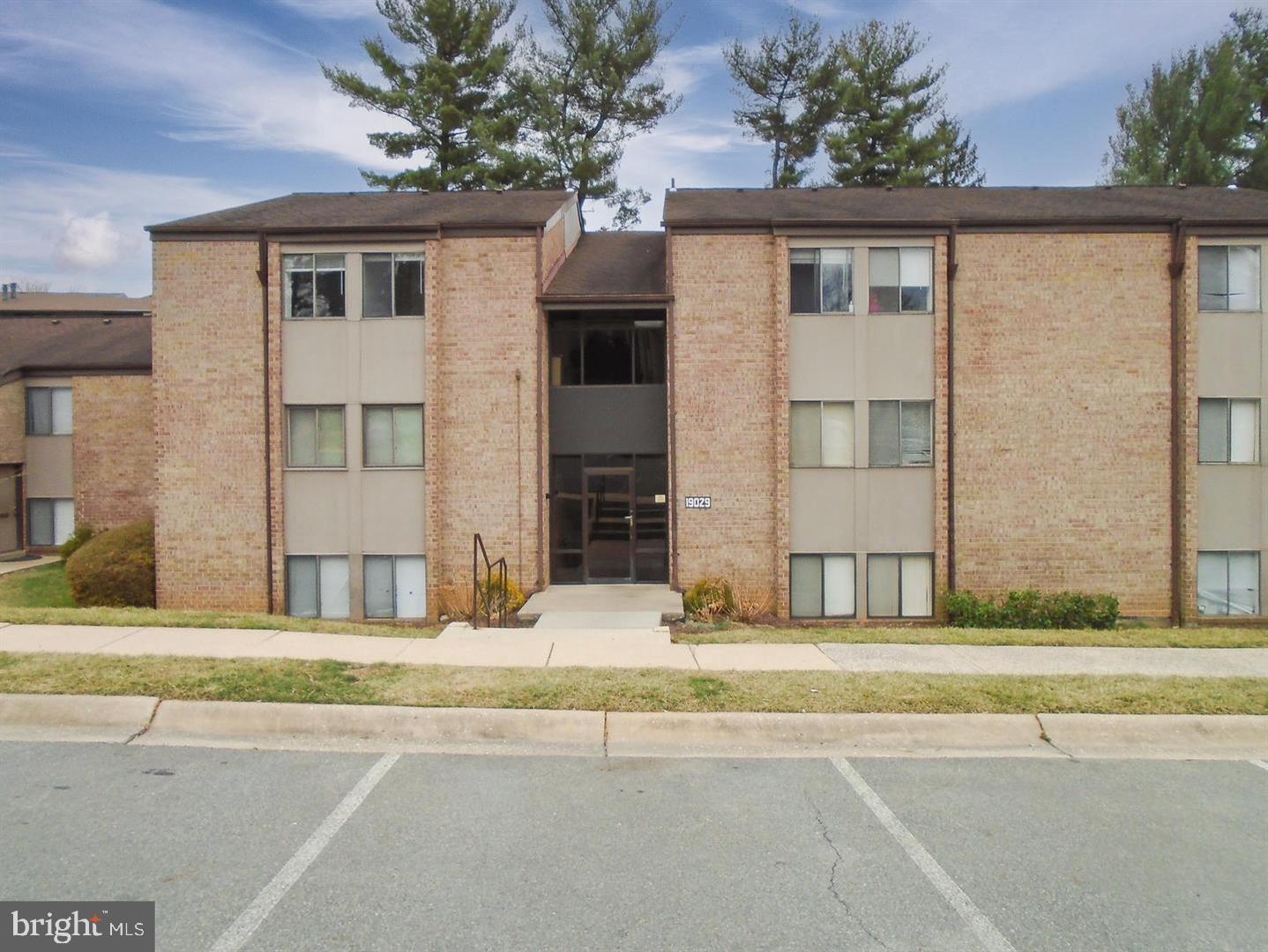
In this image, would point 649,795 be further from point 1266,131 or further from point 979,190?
point 1266,131

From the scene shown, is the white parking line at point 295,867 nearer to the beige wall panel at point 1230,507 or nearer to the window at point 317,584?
the window at point 317,584

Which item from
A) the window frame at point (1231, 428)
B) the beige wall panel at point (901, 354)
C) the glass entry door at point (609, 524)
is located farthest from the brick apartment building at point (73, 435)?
the window frame at point (1231, 428)

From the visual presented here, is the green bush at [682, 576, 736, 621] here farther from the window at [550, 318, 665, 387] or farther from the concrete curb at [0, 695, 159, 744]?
the concrete curb at [0, 695, 159, 744]

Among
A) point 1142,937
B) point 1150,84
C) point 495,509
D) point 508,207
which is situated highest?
point 1150,84

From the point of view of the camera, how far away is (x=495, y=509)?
1816cm

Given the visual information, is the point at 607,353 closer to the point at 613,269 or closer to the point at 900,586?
the point at 613,269

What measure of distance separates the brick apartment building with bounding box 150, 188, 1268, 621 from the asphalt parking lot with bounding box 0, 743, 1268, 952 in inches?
442

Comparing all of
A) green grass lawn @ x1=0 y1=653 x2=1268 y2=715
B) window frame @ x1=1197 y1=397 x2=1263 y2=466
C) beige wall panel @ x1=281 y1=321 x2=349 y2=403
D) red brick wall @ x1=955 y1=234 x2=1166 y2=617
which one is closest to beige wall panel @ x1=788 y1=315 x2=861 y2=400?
red brick wall @ x1=955 y1=234 x2=1166 y2=617

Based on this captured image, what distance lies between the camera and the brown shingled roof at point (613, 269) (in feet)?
63.3

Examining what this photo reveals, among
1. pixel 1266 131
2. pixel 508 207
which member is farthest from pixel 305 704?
pixel 1266 131

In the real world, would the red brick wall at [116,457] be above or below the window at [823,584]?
above

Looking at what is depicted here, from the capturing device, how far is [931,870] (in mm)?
5129

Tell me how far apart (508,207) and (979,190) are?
36.4 feet

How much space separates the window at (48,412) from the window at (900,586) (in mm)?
21664
